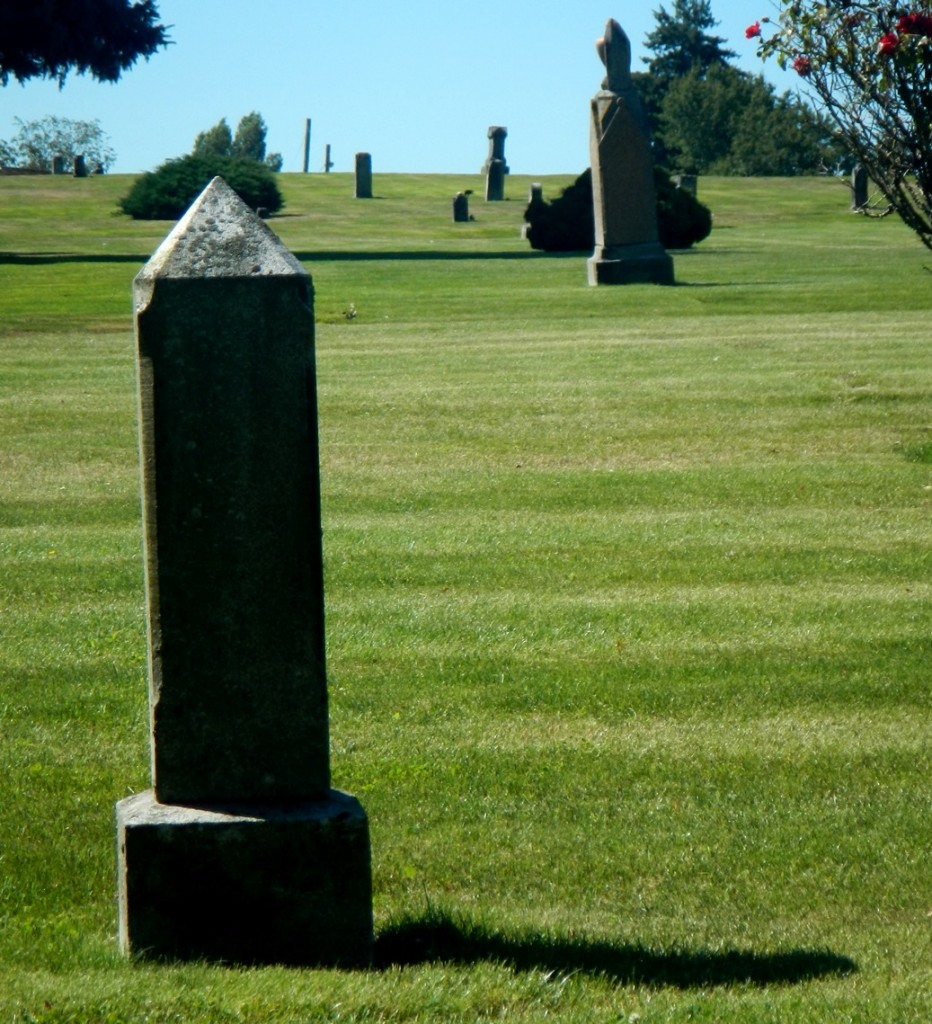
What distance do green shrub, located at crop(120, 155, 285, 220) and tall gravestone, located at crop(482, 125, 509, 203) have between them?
12142 mm

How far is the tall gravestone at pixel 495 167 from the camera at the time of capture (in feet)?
209

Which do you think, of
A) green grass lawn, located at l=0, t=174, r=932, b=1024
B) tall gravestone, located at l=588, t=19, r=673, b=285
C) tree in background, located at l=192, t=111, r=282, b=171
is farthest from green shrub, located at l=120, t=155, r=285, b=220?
tree in background, located at l=192, t=111, r=282, b=171

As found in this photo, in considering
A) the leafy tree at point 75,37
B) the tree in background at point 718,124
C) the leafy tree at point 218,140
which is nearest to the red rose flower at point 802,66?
the leafy tree at point 75,37

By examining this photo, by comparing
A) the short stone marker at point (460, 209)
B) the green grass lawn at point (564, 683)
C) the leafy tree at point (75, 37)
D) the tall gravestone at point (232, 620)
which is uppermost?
the leafy tree at point (75, 37)

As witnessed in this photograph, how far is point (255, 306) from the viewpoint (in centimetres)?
424

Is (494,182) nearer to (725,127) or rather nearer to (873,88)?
(725,127)

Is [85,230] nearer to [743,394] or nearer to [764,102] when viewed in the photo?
[743,394]

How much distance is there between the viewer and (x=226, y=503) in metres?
4.25

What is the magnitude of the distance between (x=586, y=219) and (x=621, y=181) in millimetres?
12238

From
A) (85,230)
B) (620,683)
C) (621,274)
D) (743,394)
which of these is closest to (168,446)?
(620,683)

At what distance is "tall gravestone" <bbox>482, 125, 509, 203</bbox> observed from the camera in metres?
63.7

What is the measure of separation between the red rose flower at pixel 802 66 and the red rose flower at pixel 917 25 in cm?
146

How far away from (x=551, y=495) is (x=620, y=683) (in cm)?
512

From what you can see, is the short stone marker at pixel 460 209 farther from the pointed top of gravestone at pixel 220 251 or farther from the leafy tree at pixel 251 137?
the leafy tree at pixel 251 137
